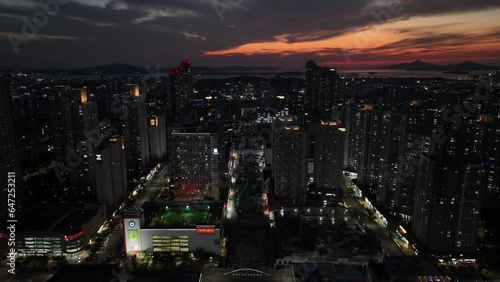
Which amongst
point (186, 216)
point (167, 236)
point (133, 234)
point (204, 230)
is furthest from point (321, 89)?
point (133, 234)

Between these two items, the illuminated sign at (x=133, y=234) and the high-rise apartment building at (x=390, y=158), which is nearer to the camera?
the illuminated sign at (x=133, y=234)

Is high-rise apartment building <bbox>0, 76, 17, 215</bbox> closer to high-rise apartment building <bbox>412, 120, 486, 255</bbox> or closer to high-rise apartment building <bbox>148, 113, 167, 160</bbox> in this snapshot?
high-rise apartment building <bbox>148, 113, 167, 160</bbox>

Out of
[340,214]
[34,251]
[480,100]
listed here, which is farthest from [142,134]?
[480,100]

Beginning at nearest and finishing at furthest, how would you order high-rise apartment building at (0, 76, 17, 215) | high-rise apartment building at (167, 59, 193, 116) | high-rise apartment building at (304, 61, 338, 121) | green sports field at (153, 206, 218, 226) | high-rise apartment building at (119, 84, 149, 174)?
1. green sports field at (153, 206, 218, 226)
2. high-rise apartment building at (0, 76, 17, 215)
3. high-rise apartment building at (119, 84, 149, 174)
4. high-rise apartment building at (167, 59, 193, 116)
5. high-rise apartment building at (304, 61, 338, 121)

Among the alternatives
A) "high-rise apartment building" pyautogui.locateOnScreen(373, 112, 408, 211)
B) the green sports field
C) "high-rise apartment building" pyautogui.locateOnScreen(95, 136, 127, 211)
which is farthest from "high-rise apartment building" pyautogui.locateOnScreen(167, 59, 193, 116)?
"high-rise apartment building" pyautogui.locateOnScreen(373, 112, 408, 211)

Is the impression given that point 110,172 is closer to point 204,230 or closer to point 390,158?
point 204,230

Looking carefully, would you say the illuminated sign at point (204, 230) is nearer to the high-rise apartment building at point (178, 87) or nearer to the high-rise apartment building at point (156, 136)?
the high-rise apartment building at point (156, 136)

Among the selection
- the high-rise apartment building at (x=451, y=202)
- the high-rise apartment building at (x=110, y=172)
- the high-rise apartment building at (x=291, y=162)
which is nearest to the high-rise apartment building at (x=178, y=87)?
the high-rise apartment building at (x=110, y=172)

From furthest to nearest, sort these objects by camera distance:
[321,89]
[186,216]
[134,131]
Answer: [321,89], [134,131], [186,216]

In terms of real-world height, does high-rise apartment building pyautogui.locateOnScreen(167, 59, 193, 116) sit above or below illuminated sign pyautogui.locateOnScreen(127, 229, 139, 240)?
above

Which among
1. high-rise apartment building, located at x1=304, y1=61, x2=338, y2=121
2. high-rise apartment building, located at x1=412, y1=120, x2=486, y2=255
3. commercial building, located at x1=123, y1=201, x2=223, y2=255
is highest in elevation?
high-rise apartment building, located at x1=304, y1=61, x2=338, y2=121

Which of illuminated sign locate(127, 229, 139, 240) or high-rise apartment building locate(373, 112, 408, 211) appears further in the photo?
high-rise apartment building locate(373, 112, 408, 211)
